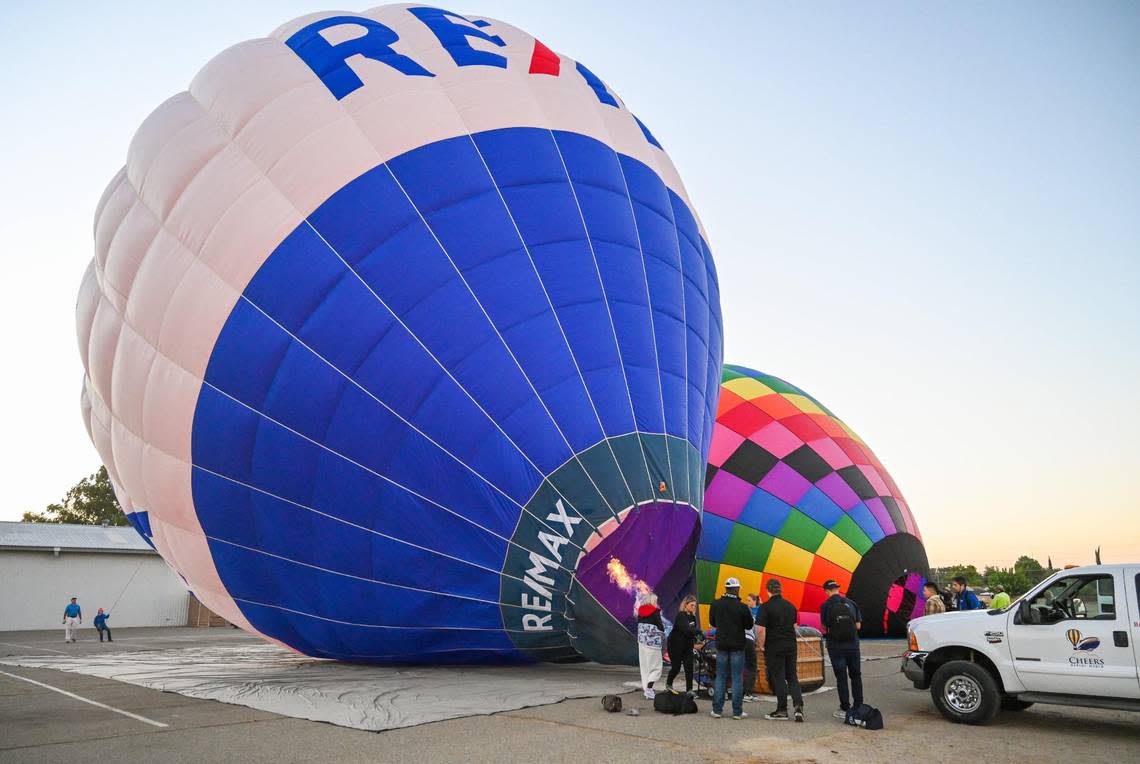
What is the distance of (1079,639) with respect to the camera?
19.3 ft

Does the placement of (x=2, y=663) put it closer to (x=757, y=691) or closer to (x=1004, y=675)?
(x=757, y=691)

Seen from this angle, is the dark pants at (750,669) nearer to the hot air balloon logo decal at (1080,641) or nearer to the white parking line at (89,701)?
the hot air balloon logo decal at (1080,641)

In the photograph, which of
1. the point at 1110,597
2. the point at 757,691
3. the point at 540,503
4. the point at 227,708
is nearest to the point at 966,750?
the point at 1110,597

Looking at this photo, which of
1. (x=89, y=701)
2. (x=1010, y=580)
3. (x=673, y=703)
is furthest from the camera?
(x=1010, y=580)

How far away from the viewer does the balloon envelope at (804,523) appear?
11.5 meters

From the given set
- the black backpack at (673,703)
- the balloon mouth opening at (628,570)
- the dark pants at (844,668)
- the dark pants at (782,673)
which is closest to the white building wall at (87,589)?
the balloon mouth opening at (628,570)

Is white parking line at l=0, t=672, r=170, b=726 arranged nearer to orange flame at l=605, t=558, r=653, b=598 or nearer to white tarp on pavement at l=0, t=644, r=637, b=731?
white tarp on pavement at l=0, t=644, r=637, b=731

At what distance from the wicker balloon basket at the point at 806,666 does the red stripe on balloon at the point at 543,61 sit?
6658 millimetres

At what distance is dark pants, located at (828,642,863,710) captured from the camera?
6234 millimetres

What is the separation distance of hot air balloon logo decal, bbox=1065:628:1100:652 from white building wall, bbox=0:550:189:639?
23.2m

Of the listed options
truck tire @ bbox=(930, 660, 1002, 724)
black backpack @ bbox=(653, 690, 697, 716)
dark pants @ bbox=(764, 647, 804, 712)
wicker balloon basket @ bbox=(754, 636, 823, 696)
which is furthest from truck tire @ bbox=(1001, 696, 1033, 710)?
black backpack @ bbox=(653, 690, 697, 716)

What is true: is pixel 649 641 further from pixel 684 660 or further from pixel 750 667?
pixel 750 667

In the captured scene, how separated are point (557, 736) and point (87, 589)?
25.6 metres

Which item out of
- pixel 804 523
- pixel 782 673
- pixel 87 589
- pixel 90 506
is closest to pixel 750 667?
pixel 782 673
